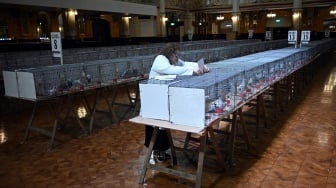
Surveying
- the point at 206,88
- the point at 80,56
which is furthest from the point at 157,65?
the point at 80,56

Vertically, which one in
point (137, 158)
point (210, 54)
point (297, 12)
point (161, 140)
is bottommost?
point (137, 158)

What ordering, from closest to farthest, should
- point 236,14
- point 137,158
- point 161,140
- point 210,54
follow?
point 161,140
point 137,158
point 210,54
point 236,14

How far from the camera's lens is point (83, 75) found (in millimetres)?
5652

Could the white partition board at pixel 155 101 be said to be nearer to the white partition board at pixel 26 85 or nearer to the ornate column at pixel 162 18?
the white partition board at pixel 26 85

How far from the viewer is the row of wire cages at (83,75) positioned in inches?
193

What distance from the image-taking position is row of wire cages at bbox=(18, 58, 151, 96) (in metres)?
4.89

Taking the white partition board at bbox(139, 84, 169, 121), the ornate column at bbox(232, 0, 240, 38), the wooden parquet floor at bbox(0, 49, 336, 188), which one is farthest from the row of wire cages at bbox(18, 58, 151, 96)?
the ornate column at bbox(232, 0, 240, 38)

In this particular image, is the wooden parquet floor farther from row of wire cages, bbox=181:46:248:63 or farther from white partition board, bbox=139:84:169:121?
row of wire cages, bbox=181:46:248:63

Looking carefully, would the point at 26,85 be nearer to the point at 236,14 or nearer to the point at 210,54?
the point at 210,54

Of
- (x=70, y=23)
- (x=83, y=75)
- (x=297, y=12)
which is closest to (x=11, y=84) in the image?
(x=83, y=75)

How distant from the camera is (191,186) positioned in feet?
11.8

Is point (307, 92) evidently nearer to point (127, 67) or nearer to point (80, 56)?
point (127, 67)

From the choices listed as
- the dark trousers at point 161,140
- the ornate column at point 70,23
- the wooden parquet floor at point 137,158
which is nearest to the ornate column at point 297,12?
the ornate column at point 70,23

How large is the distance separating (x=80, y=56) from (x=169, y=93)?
5.67 meters
